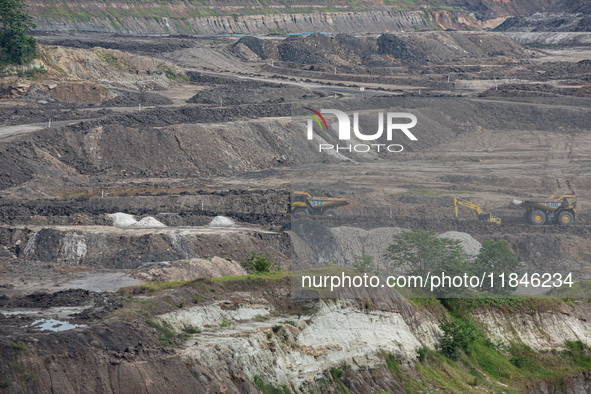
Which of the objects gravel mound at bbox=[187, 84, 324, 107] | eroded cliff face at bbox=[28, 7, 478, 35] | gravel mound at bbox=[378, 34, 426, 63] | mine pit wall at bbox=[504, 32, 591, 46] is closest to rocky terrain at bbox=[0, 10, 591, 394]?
gravel mound at bbox=[187, 84, 324, 107]

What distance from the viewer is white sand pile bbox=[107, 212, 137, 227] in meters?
34.7

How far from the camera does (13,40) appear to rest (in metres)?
62.8

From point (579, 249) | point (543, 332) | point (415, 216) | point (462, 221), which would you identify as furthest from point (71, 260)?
point (579, 249)

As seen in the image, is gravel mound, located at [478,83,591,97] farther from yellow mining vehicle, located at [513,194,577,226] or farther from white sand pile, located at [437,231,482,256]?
white sand pile, located at [437,231,482,256]

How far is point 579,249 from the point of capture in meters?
30.4

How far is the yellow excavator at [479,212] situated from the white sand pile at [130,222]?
52.1 feet

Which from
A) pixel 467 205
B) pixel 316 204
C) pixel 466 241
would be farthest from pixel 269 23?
pixel 466 241

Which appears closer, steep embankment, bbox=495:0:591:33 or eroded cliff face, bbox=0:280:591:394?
eroded cliff face, bbox=0:280:591:394

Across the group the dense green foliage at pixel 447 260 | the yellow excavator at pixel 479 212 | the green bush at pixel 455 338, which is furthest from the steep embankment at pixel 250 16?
the green bush at pixel 455 338

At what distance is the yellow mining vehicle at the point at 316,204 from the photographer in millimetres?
31750

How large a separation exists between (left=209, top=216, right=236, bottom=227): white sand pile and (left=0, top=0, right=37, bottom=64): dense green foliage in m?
37.9

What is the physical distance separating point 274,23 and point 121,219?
9472cm

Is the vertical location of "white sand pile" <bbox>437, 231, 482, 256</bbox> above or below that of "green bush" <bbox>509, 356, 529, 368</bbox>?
above

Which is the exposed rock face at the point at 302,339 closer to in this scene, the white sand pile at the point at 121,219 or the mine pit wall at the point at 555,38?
the white sand pile at the point at 121,219
